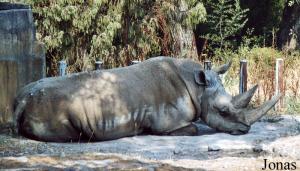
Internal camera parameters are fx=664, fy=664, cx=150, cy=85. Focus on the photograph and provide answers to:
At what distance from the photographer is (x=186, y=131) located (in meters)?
9.37

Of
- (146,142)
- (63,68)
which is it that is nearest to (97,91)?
(146,142)

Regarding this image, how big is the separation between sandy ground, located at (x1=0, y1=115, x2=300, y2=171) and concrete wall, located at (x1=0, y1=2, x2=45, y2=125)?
0.89 m

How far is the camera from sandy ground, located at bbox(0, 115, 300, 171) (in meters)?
7.37

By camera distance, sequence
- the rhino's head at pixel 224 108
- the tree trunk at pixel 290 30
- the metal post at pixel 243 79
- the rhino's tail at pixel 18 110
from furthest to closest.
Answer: the tree trunk at pixel 290 30
the metal post at pixel 243 79
the rhino's head at pixel 224 108
the rhino's tail at pixel 18 110

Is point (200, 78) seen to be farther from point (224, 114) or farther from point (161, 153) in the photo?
point (161, 153)

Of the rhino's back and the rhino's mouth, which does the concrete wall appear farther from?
the rhino's mouth

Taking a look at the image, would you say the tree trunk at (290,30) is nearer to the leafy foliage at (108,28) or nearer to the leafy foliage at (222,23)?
the leafy foliage at (222,23)

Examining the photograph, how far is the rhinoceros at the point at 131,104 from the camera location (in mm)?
8773

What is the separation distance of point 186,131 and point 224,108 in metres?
0.65

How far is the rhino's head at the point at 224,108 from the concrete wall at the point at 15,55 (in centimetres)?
248

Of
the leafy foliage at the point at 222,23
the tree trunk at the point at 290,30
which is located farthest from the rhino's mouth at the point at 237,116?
the tree trunk at the point at 290,30

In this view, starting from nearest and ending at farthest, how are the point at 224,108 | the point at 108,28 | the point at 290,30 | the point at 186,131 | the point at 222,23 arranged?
the point at 186,131 → the point at 224,108 → the point at 108,28 → the point at 222,23 → the point at 290,30

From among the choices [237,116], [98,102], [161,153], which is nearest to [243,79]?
[237,116]

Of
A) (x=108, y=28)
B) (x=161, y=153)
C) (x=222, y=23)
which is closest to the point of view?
(x=161, y=153)
